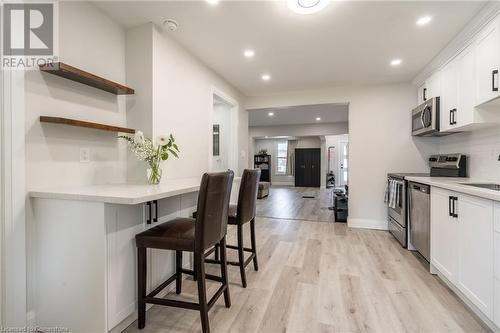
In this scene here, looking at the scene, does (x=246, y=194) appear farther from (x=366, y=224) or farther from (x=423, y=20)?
(x=366, y=224)

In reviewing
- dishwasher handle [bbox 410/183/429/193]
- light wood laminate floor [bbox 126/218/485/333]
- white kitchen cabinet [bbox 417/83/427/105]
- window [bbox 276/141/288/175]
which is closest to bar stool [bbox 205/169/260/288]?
light wood laminate floor [bbox 126/218/485/333]

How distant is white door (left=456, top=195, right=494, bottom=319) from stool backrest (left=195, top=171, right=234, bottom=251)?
1812 mm

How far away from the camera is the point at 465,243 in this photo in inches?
73.2

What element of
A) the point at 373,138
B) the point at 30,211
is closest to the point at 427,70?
the point at 373,138

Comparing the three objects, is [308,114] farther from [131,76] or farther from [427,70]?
[131,76]

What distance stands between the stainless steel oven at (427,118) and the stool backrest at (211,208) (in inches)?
115

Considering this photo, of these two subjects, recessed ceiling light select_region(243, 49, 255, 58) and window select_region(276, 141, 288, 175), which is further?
window select_region(276, 141, 288, 175)

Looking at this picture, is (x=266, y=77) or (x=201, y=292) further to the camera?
(x=266, y=77)

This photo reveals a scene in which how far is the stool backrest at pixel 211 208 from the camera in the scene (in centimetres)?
146

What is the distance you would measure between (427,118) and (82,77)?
3933 mm

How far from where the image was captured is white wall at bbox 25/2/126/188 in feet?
5.41

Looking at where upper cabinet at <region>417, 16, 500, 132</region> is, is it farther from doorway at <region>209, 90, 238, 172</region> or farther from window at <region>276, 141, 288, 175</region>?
window at <region>276, 141, 288, 175</region>

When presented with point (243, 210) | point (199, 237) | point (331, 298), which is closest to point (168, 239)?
point (199, 237)

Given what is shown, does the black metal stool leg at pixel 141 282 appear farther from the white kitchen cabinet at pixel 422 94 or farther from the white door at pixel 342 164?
the white door at pixel 342 164
